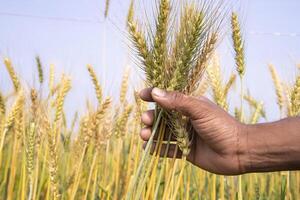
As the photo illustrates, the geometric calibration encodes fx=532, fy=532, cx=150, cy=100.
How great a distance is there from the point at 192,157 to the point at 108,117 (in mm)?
558

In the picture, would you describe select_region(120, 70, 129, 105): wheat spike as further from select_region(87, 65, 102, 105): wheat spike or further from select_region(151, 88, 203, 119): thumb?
select_region(151, 88, 203, 119): thumb

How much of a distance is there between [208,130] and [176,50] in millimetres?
301

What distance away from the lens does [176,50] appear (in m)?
1.35

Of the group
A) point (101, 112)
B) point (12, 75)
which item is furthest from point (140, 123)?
point (12, 75)

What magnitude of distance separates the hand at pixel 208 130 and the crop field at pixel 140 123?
0.03m

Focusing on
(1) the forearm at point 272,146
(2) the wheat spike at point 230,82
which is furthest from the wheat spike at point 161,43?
(2) the wheat spike at point 230,82

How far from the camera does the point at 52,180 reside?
5.58 ft

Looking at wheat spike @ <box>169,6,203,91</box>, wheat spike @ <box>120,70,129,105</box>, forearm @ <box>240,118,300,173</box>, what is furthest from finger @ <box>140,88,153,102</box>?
wheat spike @ <box>120,70,129,105</box>

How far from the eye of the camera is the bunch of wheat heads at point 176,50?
133cm

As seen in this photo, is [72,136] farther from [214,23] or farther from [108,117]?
[214,23]

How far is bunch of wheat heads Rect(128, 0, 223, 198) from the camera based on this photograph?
1.33 m

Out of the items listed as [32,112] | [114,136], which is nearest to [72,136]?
[114,136]

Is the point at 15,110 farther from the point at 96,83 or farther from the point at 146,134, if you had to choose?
the point at 146,134

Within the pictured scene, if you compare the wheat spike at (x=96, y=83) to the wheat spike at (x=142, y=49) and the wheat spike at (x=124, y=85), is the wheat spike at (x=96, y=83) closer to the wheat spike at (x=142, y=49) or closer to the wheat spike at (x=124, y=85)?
the wheat spike at (x=124, y=85)
